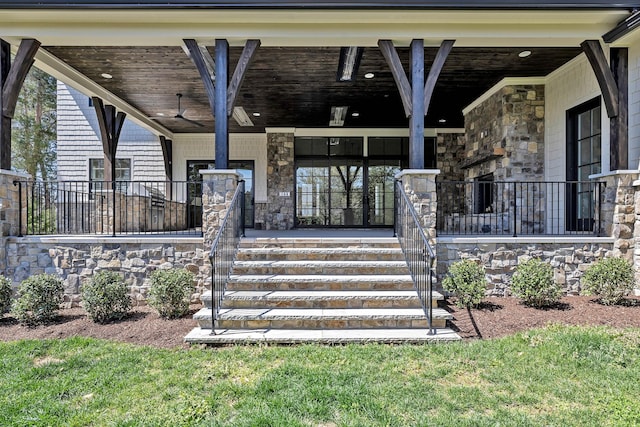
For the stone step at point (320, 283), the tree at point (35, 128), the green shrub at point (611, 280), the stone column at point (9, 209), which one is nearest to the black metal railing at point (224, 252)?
the stone step at point (320, 283)

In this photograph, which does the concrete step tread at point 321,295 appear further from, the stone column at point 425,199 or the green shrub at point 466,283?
the stone column at point 425,199

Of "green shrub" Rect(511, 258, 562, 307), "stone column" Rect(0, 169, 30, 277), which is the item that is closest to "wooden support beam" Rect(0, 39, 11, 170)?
"stone column" Rect(0, 169, 30, 277)

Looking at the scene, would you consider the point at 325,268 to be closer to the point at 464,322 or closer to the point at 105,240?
the point at 464,322

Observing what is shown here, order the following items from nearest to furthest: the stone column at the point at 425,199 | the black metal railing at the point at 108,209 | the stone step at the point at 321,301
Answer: the stone step at the point at 321,301 → the stone column at the point at 425,199 → the black metal railing at the point at 108,209

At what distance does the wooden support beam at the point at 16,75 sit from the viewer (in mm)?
5137

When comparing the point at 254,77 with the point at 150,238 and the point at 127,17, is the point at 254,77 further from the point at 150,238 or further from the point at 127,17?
the point at 150,238

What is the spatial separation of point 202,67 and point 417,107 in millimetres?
3009

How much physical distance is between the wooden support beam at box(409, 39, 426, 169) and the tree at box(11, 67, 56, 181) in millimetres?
15255

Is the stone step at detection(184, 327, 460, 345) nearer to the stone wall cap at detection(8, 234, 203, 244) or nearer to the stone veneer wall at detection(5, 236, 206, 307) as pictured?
the stone veneer wall at detection(5, 236, 206, 307)

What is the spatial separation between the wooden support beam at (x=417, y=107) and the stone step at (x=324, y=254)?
49.8 inches

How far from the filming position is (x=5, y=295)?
4613 mm

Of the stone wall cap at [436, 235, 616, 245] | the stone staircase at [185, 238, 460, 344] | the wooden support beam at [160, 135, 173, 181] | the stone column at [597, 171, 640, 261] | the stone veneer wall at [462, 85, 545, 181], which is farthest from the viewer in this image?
the wooden support beam at [160, 135, 173, 181]

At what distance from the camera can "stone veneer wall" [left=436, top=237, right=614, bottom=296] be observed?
5.32m

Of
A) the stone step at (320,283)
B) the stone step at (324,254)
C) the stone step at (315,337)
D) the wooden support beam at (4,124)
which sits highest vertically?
the wooden support beam at (4,124)
